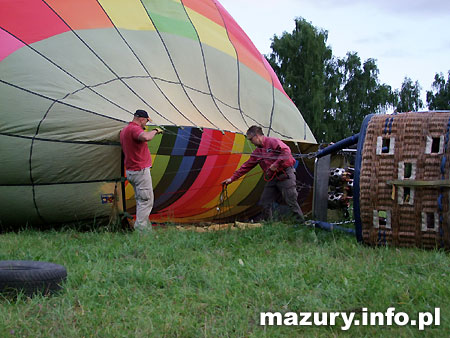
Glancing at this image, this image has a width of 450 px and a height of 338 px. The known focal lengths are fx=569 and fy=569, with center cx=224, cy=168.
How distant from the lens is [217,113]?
629 cm

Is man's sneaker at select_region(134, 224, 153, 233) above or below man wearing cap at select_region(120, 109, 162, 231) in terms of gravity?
below

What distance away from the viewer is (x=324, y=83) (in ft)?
95.7

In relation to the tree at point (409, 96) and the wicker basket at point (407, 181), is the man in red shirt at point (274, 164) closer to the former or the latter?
the wicker basket at point (407, 181)

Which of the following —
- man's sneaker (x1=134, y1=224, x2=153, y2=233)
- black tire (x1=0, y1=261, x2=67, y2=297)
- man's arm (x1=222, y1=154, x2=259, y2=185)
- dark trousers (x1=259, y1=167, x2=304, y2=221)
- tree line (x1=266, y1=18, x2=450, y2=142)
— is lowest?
black tire (x1=0, y1=261, x2=67, y2=297)

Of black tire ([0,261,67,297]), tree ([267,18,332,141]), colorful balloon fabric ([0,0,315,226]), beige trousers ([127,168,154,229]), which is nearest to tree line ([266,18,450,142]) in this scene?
tree ([267,18,332,141])

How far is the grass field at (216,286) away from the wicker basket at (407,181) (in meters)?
0.16

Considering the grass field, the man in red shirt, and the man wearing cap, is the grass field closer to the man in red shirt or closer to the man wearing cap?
the man wearing cap

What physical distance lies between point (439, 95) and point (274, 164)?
33761 millimetres

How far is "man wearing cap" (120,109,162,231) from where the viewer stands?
16.5 ft

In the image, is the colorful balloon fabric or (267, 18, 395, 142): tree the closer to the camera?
the colorful balloon fabric

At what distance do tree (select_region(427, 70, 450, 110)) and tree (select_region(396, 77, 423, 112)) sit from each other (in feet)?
3.57

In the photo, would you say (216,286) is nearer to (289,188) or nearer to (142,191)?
(142,191)

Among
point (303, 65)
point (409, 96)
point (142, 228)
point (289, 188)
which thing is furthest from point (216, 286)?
point (409, 96)

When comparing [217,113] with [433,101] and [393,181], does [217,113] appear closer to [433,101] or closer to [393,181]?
[393,181]
